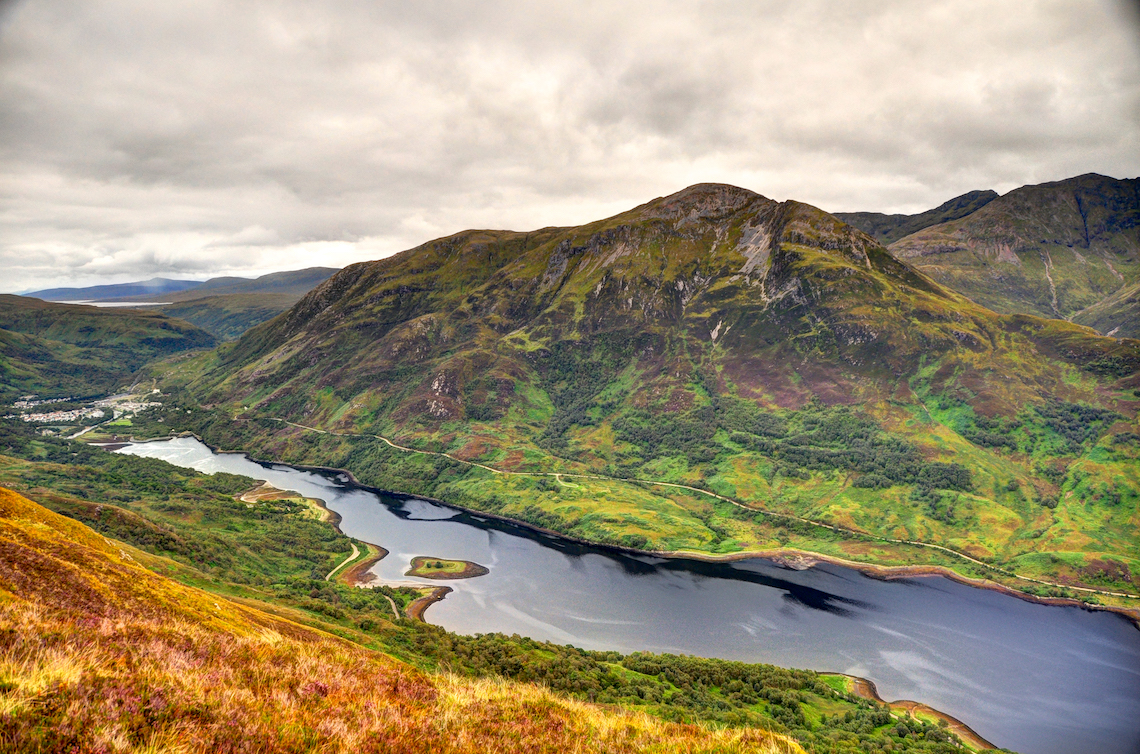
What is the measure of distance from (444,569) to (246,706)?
121 meters

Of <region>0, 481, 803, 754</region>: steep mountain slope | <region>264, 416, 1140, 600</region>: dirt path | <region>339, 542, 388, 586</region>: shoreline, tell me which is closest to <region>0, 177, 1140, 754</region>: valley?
<region>264, 416, 1140, 600</region>: dirt path

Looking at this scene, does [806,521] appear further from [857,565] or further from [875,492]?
[875,492]

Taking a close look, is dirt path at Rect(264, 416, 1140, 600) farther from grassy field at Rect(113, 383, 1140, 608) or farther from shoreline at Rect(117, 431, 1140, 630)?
shoreline at Rect(117, 431, 1140, 630)

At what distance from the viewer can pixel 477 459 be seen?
19238cm

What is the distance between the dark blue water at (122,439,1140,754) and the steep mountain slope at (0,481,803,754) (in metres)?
89.4

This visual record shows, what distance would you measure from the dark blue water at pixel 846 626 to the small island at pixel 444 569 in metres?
2.66

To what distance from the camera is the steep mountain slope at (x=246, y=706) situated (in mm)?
6523

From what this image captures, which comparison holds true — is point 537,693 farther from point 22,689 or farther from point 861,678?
point 861,678

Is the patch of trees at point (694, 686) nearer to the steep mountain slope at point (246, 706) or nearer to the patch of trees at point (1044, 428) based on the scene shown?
the steep mountain slope at point (246, 706)

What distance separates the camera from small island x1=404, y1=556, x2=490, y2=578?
11881 cm

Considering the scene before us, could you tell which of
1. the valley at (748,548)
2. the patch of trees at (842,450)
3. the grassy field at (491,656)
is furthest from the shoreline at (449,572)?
the patch of trees at (842,450)

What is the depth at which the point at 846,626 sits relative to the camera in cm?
10138

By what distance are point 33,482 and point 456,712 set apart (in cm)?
17082


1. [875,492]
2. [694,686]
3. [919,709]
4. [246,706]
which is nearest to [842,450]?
[875,492]
